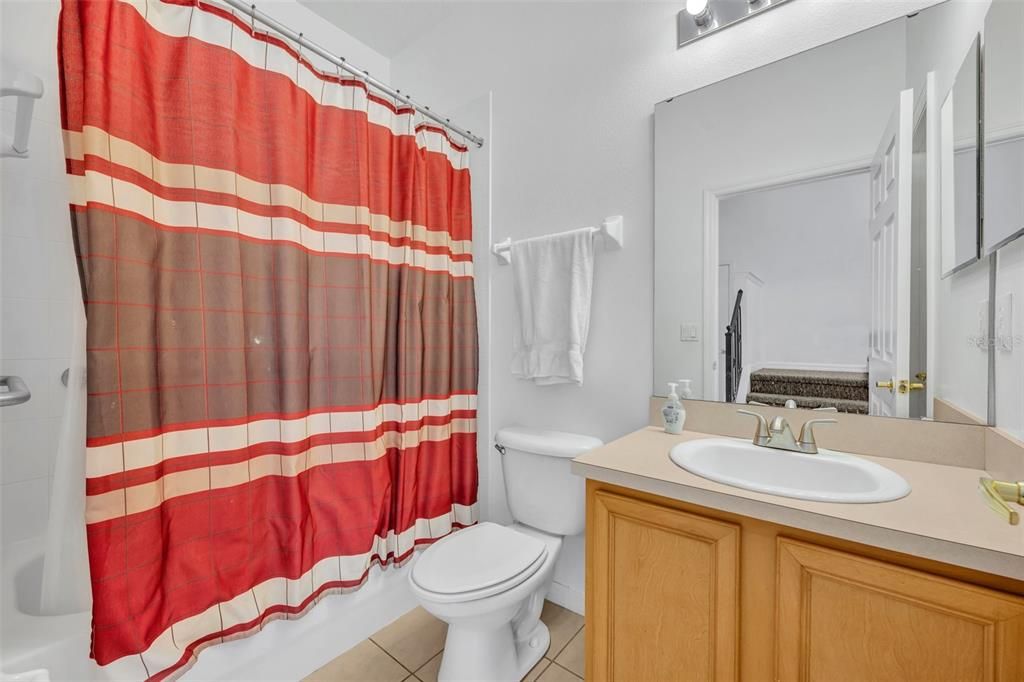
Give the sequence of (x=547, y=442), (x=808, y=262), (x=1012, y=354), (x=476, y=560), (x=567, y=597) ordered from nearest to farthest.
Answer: (x=1012, y=354) < (x=808, y=262) < (x=476, y=560) < (x=547, y=442) < (x=567, y=597)

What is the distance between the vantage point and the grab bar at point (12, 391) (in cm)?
104

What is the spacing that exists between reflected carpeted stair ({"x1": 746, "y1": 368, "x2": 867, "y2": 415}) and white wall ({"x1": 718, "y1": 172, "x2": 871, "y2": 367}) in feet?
0.11

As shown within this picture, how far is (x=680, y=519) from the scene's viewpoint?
95cm

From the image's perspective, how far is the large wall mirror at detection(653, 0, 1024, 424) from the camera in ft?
3.22

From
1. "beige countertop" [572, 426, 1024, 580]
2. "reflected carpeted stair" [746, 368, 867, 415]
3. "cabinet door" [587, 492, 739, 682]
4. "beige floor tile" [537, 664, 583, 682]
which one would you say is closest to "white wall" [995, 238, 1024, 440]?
"beige countertop" [572, 426, 1024, 580]

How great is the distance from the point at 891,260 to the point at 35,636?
7.82 ft

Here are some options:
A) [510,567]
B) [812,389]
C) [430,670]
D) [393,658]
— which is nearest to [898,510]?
[812,389]

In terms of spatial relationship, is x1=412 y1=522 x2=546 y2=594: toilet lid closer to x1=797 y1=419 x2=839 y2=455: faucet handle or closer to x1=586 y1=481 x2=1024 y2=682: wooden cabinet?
x1=586 y1=481 x2=1024 y2=682: wooden cabinet

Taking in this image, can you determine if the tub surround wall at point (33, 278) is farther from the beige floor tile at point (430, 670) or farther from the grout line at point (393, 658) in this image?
the beige floor tile at point (430, 670)

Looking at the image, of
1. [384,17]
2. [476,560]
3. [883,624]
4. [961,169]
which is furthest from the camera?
[384,17]

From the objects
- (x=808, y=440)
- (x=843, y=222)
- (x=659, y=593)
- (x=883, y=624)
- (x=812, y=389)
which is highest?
(x=843, y=222)

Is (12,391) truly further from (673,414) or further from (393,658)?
(673,414)

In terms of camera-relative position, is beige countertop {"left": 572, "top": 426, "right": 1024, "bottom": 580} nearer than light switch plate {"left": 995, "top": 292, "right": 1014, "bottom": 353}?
Yes

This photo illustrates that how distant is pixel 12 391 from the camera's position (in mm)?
1159
